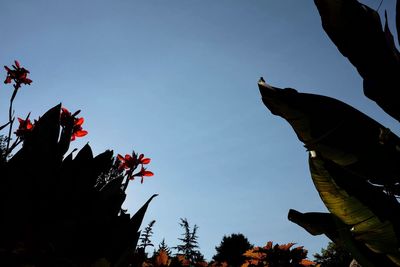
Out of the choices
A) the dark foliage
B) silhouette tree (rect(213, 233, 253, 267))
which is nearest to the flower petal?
the dark foliage

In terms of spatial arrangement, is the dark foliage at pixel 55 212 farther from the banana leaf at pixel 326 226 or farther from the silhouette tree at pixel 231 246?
the silhouette tree at pixel 231 246

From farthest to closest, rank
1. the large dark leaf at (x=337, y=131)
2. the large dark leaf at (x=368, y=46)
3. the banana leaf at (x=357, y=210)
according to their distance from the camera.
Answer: the large dark leaf at (x=368, y=46), the large dark leaf at (x=337, y=131), the banana leaf at (x=357, y=210)

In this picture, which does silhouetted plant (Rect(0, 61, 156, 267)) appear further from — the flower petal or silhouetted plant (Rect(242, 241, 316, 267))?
silhouetted plant (Rect(242, 241, 316, 267))

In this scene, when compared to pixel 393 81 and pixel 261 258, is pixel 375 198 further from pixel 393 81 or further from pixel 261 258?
pixel 261 258

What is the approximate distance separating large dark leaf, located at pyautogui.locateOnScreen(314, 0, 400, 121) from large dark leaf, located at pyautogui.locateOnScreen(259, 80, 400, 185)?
7.6 inches

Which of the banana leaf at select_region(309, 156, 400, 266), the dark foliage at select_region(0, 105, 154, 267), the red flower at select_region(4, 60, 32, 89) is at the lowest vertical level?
the dark foliage at select_region(0, 105, 154, 267)

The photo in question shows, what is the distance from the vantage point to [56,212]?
3.44ft

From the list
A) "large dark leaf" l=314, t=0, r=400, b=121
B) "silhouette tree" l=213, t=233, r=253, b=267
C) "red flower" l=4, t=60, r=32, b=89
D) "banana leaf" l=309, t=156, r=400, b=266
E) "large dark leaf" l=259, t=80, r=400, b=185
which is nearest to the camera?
"banana leaf" l=309, t=156, r=400, b=266

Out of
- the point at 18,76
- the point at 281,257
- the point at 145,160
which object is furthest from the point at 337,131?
the point at 18,76

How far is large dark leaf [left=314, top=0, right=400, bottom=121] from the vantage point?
172cm

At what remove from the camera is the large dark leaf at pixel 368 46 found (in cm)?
172

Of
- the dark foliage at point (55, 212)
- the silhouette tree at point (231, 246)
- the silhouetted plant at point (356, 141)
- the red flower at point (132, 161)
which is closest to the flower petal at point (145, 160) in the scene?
the red flower at point (132, 161)

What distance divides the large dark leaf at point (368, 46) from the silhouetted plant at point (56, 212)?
56.9 inches

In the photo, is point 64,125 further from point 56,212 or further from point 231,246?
point 231,246
